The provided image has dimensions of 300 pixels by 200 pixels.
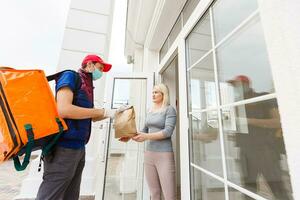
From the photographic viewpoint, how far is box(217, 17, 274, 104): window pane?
587 mm

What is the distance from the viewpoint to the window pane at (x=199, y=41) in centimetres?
105

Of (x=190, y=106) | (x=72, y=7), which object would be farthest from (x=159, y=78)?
(x=72, y=7)

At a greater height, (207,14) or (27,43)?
(27,43)

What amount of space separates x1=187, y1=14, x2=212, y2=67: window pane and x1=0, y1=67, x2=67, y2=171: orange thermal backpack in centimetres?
101

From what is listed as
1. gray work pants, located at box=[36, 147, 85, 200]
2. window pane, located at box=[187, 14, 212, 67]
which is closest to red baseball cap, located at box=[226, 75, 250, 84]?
window pane, located at box=[187, 14, 212, 67]

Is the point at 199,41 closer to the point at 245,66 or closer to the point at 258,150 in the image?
the point at 245,66

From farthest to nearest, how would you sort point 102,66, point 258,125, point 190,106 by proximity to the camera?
point 190,106 < point 102,66 < point 258,125

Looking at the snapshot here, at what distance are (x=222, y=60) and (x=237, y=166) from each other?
0.56m

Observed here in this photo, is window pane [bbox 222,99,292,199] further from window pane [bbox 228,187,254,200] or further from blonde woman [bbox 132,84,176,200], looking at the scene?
blonde woman [bbox 132,84,176,200]

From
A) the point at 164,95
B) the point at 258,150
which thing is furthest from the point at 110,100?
the point at 258,150

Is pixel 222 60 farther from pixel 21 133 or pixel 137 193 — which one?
pixel 137 193

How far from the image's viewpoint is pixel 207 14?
3.46 feet

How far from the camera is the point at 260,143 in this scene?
23.1 inches

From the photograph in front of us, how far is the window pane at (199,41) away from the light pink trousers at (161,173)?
0.84 meters
